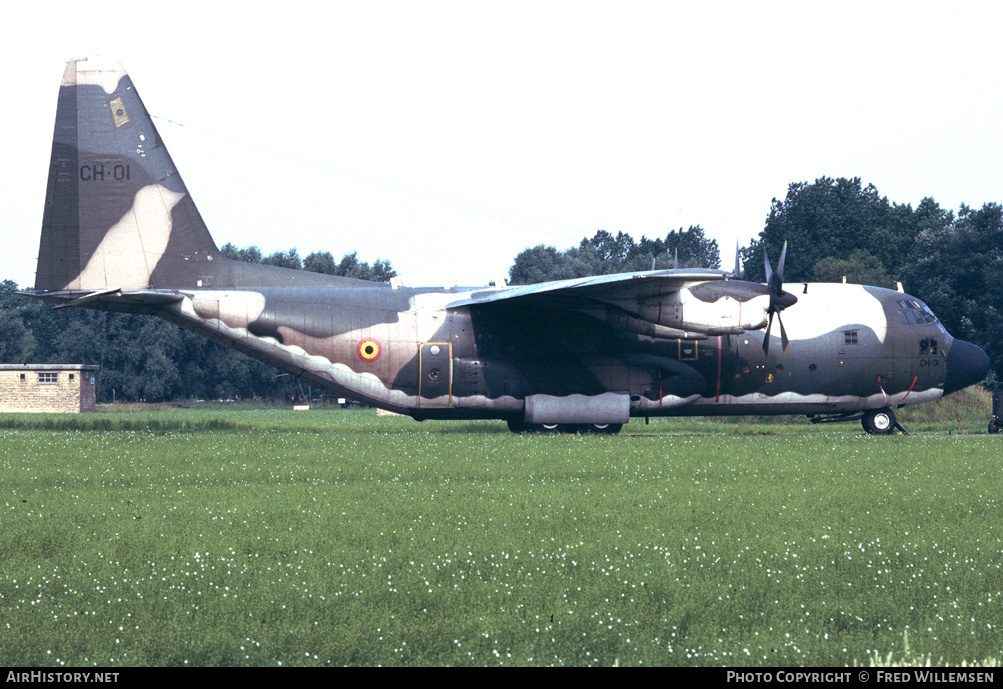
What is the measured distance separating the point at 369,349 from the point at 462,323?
11.3 feet

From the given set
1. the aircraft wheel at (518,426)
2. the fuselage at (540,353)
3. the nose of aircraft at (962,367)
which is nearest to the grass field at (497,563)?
the fuselage at (540,353)

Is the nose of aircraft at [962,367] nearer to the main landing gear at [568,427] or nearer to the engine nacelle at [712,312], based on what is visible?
the engine nacelle at [712,312]

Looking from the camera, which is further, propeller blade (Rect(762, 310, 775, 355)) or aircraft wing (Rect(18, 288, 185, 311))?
propeller blade (Rect(762, 310, 775, 355))

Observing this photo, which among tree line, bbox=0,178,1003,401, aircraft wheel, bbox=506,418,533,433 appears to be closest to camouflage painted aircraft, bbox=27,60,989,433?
aircraft wheel, bbox=506,418,533,433

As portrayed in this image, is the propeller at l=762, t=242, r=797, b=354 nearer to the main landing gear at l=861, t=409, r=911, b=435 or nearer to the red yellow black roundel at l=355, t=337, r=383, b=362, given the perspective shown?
the main landing gear at l=861, t=409, r=911, b=435

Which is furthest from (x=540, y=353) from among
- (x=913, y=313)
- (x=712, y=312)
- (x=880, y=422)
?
(x=913, y=313)

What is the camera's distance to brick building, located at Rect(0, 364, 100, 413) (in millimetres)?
65312

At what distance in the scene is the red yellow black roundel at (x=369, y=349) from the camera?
32062 mm

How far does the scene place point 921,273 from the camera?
77438 millimetres

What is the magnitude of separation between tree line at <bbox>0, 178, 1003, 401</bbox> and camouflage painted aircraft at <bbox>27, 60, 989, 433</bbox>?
32002 mm

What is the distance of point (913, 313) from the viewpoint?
34.7 meters

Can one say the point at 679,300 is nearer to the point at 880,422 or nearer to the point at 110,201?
the point at 880,422

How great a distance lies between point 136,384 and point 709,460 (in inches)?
3212

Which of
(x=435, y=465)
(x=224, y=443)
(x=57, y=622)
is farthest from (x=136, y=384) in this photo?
(x=57, y=622)
